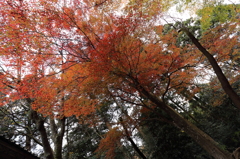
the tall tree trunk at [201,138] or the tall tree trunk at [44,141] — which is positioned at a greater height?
the tall tree trunk at [44,141]

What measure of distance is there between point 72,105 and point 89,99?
45.3 inches

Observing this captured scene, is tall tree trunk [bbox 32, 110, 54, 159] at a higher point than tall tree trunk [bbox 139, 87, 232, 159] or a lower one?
higher

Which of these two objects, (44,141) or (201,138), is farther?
(44,141)

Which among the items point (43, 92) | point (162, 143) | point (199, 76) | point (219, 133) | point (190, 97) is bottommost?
point (219, 133)

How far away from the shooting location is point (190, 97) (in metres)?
12.2

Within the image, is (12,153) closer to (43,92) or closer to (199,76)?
(43,92)

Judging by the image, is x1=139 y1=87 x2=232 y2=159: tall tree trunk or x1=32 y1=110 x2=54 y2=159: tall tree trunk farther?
x1=32 y1=110 x2=54 y2=159: tall tree trunk

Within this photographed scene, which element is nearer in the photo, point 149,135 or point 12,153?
point 12,153

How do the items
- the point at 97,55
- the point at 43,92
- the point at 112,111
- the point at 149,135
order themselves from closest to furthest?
1. the point at 97,55
2. the point at 43,92
3. the point at 149,135
4. the point at 112,111

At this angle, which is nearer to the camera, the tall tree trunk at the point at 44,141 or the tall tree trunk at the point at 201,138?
the tall tree trunk at the point at 201,138

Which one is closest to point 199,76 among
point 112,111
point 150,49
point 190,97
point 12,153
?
point 190,97

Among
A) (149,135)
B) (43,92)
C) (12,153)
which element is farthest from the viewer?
(149,135)

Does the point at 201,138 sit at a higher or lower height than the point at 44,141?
lower

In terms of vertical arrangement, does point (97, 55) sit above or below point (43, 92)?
below
